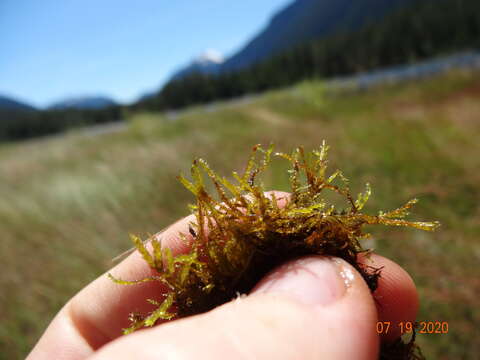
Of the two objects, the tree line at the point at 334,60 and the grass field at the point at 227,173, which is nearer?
the grass field at the point at 227,173

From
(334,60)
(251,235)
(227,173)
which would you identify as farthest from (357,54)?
(251,235)

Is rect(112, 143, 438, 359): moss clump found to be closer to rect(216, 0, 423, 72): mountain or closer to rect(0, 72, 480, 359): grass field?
rect(0, 72, 480, 359): grass field

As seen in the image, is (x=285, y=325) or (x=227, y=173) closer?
(x=285, y=325)

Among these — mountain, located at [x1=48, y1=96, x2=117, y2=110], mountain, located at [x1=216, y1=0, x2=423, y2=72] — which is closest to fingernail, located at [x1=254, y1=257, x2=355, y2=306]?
mountain, located at [x1=48, y1=96, x2=117, y2=110]

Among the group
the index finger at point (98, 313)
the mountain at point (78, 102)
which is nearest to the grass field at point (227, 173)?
the index finger at point (98, 313)

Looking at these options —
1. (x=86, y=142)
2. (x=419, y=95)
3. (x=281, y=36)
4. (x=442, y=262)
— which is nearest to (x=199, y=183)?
(x=442, y=262)

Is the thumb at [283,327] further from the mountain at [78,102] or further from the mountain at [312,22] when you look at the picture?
the mountain at [312,22]

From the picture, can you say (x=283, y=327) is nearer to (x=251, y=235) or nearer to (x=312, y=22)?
(x=251, y=235)
